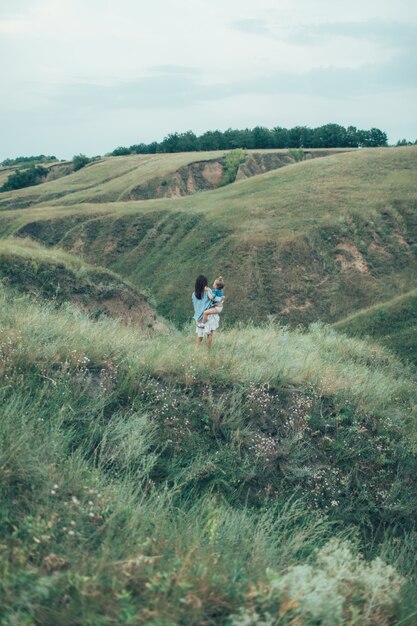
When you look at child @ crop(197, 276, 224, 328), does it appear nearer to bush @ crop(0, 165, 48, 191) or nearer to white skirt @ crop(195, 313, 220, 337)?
white skirt @ crop(195, 313, 220, 337)

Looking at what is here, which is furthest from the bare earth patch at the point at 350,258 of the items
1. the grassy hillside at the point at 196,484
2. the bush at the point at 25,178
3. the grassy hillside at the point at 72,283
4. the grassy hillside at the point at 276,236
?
the bush at the point at 25,178

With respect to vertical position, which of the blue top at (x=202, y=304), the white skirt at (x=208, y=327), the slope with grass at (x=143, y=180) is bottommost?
the white skirt at (x=208, y=327)

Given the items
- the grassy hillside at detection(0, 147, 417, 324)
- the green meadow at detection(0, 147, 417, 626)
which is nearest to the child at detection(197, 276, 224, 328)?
the green meadow at detection(0, 147, 417, 626)

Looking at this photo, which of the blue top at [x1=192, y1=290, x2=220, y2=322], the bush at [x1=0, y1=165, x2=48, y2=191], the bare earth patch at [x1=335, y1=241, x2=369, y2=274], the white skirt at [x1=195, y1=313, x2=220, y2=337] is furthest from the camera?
the bush at [x1=0, y1=165, x2=48, y2=191]

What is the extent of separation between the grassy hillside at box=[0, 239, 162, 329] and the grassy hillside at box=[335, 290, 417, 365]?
10144 mm

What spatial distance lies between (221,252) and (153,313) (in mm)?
19632

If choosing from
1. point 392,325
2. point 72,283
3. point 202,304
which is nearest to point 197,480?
point 202,304

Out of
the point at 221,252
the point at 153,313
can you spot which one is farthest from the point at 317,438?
the point at 221,252

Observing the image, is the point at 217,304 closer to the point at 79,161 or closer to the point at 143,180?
the point at 143,180

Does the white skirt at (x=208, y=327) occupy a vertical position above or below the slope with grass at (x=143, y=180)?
below

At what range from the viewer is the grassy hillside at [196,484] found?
A: 10.6 feet

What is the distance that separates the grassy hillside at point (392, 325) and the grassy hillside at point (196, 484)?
1283cm

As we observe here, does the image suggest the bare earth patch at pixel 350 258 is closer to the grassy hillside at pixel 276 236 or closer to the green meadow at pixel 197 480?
the grassy hillside at pixel 276 236

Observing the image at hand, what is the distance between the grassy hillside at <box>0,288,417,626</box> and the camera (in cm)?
322
